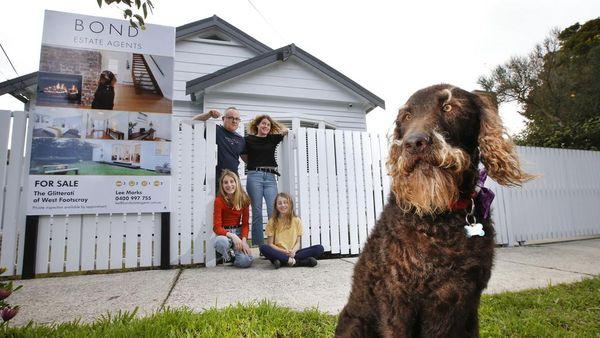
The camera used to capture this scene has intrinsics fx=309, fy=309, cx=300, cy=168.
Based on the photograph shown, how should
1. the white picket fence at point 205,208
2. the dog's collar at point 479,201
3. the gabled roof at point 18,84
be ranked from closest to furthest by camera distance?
the dog's collar at point 479,201, the white picket fence at point 205,208, the gabled roof at point 18,84

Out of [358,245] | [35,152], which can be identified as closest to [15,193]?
[35,152]

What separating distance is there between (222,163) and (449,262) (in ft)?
13.1

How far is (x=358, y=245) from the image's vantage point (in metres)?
5.14

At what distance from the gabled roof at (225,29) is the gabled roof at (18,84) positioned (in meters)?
4.13

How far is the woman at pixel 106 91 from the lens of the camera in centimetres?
439

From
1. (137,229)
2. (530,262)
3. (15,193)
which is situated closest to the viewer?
(15,193)

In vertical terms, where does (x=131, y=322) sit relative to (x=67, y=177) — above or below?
below

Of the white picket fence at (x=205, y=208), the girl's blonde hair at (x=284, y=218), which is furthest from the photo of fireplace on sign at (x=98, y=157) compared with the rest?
the girl's blonde hair at (x=284, y=218)

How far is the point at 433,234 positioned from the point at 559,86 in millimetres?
12721

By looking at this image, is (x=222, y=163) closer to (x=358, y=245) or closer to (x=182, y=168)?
(x=182, y=168)

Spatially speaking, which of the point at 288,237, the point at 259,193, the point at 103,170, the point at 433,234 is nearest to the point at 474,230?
the point at 433,234

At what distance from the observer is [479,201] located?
148cm

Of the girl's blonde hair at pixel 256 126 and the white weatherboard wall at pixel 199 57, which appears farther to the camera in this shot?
the white weatherboard wall at pixel 199 57

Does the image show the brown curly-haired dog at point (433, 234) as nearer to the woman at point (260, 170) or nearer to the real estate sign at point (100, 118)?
the woman at point (260, 170)
